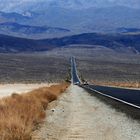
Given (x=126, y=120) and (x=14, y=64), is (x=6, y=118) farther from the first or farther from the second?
(x=14, y=64)

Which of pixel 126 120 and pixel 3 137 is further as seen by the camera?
pixel 126 120

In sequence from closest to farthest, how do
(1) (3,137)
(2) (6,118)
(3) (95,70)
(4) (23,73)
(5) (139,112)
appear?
1. (1) (3,137)
2. (2) (6,118)
3. (5) (139,112)
4. (4) (23,73)
5. (3) (95,70)

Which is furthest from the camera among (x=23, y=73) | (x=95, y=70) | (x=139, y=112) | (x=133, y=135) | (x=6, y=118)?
(x=95, y=70)

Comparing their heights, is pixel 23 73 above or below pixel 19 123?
below

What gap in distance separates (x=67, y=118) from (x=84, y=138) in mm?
6156

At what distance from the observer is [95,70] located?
187750mm

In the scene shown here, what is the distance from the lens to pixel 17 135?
12625 mm

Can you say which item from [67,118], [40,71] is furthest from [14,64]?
[67,118]

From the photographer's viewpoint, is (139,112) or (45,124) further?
(139,112)

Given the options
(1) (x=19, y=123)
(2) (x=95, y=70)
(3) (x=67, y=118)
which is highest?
(1) (x=19, y=123)

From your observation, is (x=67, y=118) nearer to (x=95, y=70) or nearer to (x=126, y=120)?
(x=126, y=120)

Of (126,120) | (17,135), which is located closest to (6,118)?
(17,135)

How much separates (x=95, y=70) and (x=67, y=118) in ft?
550

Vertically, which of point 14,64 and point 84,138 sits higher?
point 84,138
